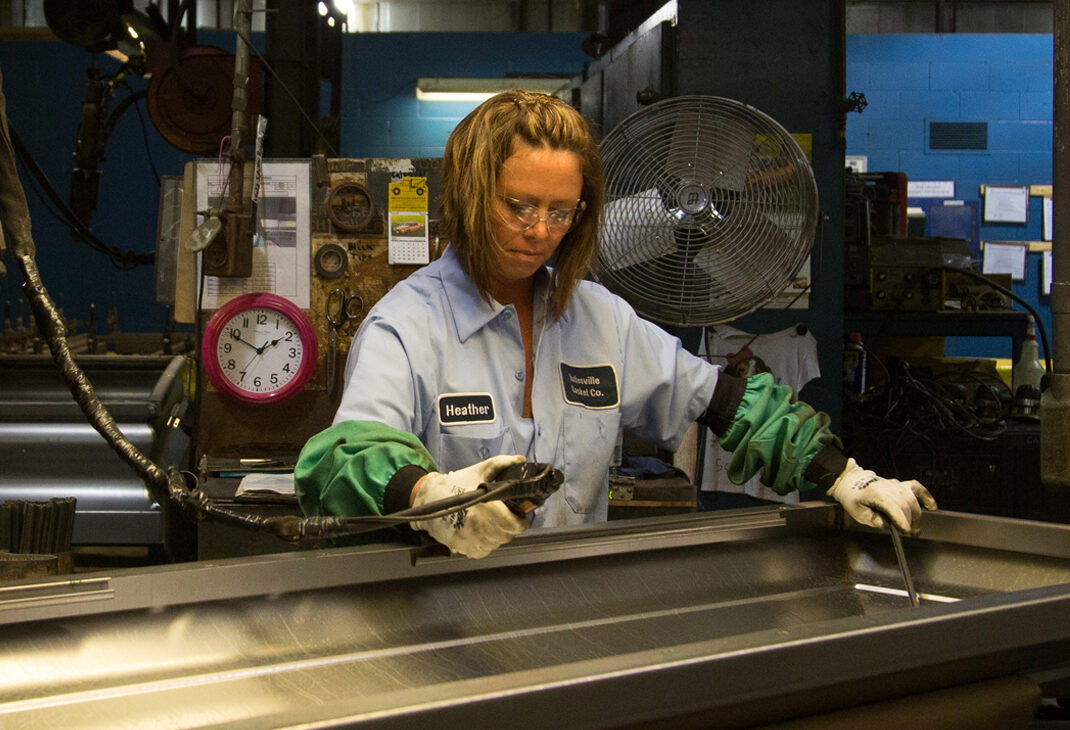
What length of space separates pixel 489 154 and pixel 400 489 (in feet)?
1.91

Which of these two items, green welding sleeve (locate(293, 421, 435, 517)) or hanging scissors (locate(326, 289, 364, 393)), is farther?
hanging scissors (locate(326, 289, 364, 393))

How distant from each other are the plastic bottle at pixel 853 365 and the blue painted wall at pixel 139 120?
355cm

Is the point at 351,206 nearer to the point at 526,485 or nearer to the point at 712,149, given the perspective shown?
the point at 712,149

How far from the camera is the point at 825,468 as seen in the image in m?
1.61

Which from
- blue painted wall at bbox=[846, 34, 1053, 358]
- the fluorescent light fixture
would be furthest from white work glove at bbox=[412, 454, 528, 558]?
blue painted wall at bbox=[846, 34, 1053, 358]

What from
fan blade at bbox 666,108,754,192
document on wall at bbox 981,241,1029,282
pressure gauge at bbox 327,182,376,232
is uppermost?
document on wall at bbox 981,241,1029,282

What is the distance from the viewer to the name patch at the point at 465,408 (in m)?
1.52

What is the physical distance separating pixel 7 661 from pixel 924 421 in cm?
326

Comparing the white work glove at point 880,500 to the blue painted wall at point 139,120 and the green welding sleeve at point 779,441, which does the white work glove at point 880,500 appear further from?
the blue painted wall at point 139,120

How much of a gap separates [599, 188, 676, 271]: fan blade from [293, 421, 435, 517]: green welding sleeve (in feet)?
3.89

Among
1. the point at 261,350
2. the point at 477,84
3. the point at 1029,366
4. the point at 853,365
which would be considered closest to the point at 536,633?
the point at 261,350

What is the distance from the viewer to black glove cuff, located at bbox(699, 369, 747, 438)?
1.72 m

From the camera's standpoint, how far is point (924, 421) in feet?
11.7

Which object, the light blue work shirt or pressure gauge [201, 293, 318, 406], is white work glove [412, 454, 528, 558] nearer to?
the light blue work shirt
